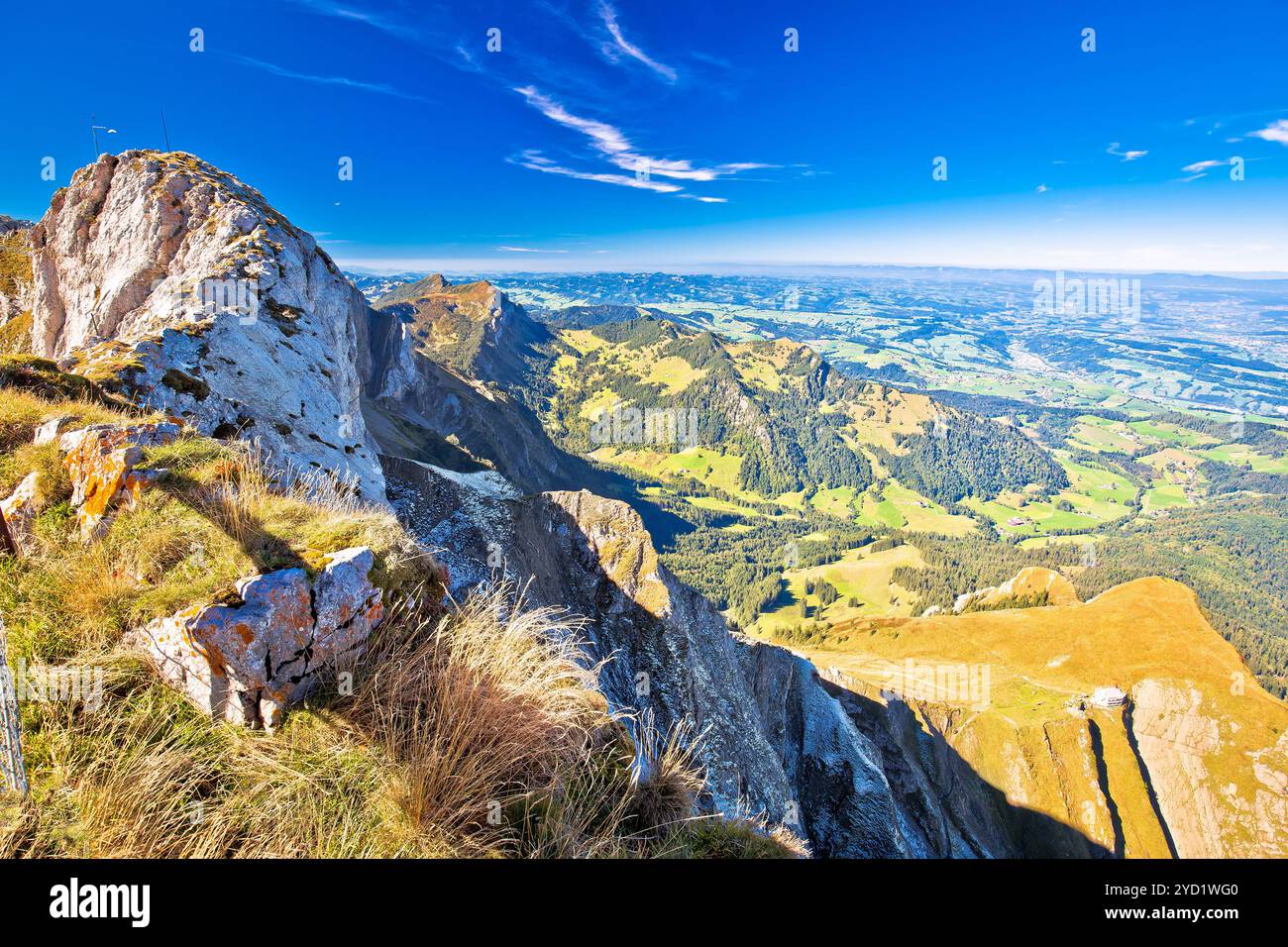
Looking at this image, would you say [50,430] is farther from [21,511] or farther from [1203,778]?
[1203,778]

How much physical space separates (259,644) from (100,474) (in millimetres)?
4028

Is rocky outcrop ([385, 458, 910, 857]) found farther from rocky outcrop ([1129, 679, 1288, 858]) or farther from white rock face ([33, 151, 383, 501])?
rocky outcrop ([1129, 679, 1288, 858])

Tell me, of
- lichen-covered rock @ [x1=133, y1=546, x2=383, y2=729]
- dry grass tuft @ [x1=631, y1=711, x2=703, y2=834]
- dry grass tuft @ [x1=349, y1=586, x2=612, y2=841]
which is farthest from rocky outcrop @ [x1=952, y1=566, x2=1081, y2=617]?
lichen-covered rock @ [x1=133, y1=546, x2=383, y2=729]

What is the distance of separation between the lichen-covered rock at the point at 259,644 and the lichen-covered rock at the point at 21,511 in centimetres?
308

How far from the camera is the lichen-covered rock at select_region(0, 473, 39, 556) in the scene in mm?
6188

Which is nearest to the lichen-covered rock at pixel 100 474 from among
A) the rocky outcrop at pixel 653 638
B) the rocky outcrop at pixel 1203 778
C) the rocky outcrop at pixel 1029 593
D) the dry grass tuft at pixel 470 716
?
the dry grass tuft at pixel 470 716

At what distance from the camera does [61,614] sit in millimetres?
5086

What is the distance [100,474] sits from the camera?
6.57 m

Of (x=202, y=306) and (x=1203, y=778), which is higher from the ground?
(x=202, y=306)

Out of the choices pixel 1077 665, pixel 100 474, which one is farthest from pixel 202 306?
pixel 1077 665
